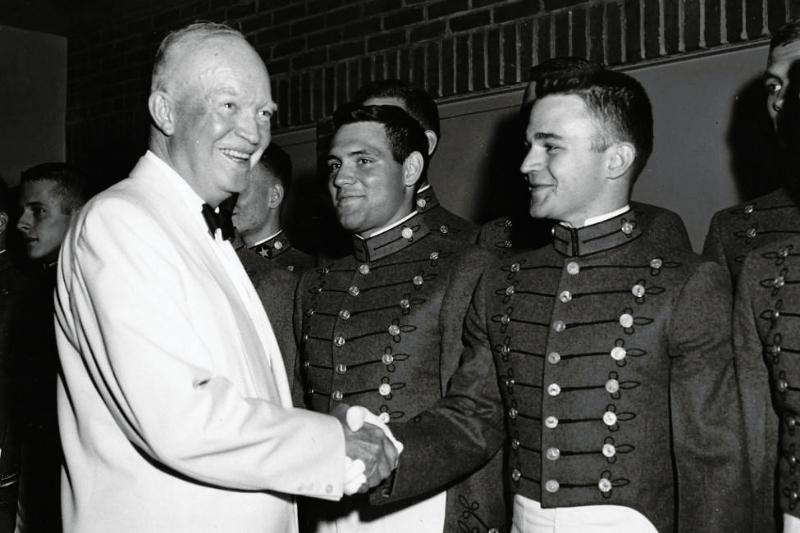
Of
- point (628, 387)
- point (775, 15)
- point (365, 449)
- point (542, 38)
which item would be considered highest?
point (542, 38)

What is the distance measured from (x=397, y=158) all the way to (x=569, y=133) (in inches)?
35.6

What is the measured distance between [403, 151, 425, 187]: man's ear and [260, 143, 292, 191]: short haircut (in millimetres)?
1566

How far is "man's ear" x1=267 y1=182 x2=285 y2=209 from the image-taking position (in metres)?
5.03

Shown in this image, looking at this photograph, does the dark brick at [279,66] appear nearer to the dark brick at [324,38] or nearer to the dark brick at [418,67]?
the dark brick at [324,38]

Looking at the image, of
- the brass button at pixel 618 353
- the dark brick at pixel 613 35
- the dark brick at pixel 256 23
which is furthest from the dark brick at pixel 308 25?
the brass button at pixel 618 353

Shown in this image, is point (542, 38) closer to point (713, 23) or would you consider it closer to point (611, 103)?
point (713, 23)

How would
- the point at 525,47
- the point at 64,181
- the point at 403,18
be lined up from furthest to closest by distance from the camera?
1. the point at 403,18
2. the point at 64,181
3. the point at 525,47

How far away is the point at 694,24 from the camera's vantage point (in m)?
4.12

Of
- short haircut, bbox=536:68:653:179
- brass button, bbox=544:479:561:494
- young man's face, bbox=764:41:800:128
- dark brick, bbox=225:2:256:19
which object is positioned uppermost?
dark brick, bbox=225:2:256:19

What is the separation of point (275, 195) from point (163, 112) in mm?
2540

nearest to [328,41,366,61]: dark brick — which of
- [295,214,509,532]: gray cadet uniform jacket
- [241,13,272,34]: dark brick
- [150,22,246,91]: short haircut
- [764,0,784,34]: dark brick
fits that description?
[241,13,272,34]: dark brick

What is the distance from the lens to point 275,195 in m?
5.06

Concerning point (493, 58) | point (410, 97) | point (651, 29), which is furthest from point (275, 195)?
point (651, 29)

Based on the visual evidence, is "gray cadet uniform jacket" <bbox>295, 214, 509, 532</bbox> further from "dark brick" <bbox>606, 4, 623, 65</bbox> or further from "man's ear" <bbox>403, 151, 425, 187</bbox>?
"dark brick" <bbox>606, 4, 623, 65</bbox>
